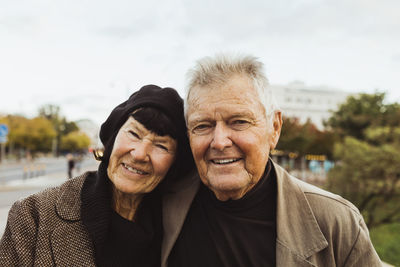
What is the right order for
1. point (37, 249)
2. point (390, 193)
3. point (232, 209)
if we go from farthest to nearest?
point (390, 193)
point (232, 209)
point (37, 249)

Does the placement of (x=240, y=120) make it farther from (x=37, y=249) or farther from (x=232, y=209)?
(x=37, y=249)

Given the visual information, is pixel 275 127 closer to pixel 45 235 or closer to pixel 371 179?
pixel 45 235

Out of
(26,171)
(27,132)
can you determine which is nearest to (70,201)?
(26,171)

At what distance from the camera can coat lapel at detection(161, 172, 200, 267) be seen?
6.49 ft

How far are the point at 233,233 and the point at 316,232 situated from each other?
1.57 feet

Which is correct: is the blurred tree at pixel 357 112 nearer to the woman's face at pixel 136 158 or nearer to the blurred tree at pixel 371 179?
the blurred tree at pixel 371 179

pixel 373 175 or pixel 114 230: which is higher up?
pixel 114 230

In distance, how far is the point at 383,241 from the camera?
42.2 feet

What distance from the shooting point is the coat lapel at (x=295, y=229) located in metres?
1.72

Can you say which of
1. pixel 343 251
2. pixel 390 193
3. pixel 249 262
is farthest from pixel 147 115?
pixel 390 193

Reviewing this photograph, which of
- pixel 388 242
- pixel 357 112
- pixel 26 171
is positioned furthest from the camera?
pixel 357 112

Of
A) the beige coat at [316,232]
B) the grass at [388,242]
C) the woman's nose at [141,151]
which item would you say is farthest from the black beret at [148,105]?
the grass at [388,242]

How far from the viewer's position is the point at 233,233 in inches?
74.9

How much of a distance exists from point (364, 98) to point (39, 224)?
2558 cm
